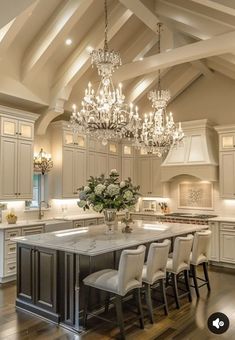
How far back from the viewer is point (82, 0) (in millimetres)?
5230

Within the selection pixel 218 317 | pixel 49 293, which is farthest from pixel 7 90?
pixel 218 317

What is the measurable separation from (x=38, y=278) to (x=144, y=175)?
5456 millimetres

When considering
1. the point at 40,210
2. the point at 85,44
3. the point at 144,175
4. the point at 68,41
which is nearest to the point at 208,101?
the point at 144,175

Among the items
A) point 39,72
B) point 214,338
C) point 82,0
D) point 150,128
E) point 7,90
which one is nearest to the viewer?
point 214,338

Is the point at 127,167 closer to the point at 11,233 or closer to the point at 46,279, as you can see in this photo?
the point at 11,233

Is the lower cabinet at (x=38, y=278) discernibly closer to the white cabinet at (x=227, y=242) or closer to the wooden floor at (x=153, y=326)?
the wooden floor at (x=153, y=326)

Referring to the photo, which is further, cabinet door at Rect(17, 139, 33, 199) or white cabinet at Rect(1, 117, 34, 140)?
cabinet door at Rect(17, 139, 33, 199)

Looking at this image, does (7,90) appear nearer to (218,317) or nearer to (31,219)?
(31,219)

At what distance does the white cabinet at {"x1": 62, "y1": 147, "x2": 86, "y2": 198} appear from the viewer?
7.49 metres

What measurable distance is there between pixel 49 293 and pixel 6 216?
8.61ft

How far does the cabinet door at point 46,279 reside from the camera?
4.05 meters

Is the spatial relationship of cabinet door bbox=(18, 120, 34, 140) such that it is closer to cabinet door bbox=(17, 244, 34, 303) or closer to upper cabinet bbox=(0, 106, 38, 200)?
upper cabinet bbox=(0, 106, 38, 200)

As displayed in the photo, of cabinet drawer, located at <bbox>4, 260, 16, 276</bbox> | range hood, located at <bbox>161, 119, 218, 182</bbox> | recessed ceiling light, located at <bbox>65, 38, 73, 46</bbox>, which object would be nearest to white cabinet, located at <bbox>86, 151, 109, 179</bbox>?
range hood, located at <bbox>161, 119, 218, 182</bbox>

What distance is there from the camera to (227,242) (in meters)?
7.00
